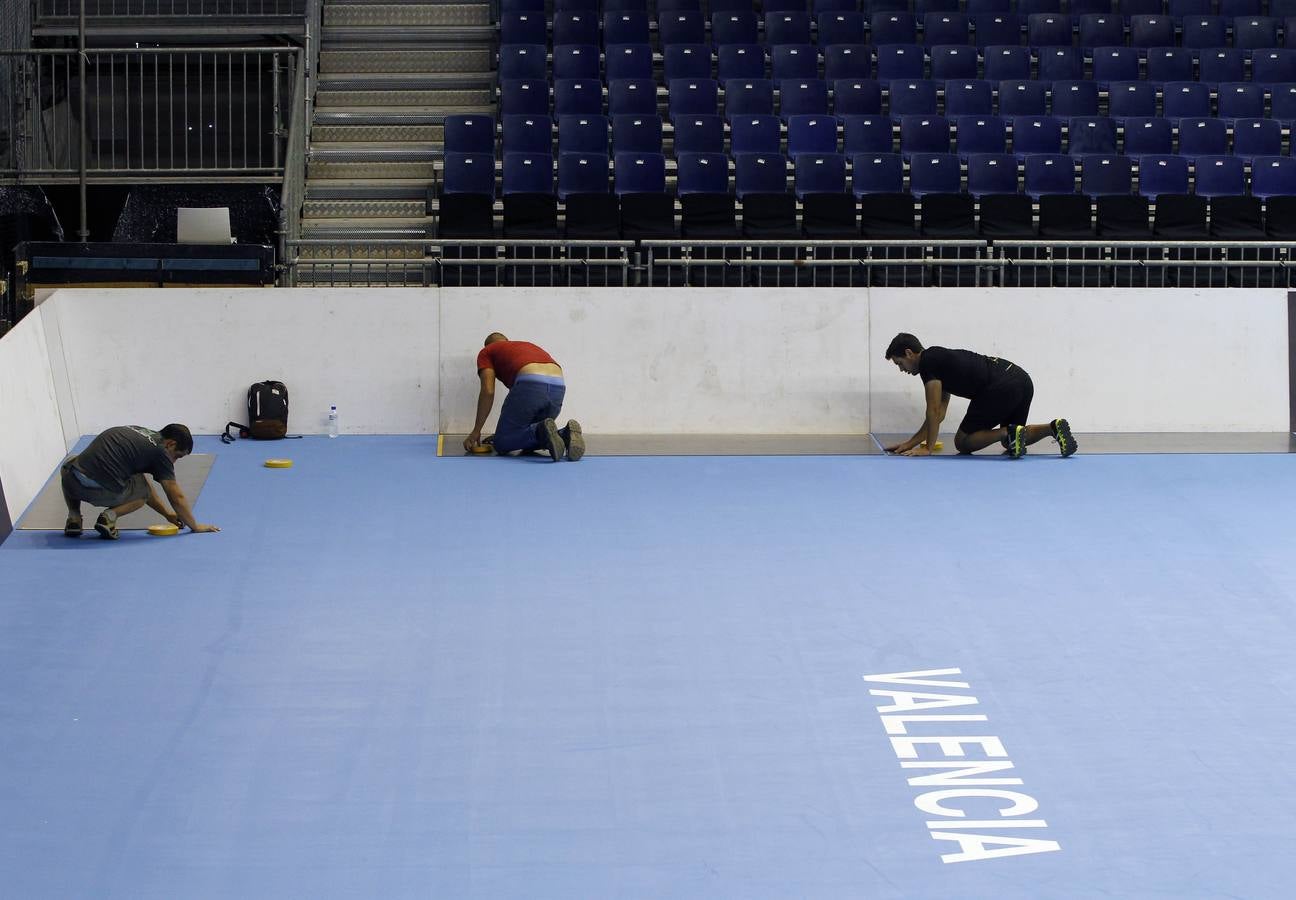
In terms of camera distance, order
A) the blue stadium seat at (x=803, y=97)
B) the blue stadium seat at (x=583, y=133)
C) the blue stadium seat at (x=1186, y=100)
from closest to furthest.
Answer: the blue stadium seat at (x=583, y=133)
the blue stadium seat at (x=803, y=97)
the blue stadium seat at (x=1186, y=100)

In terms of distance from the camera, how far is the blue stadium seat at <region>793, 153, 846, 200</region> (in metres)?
19.3

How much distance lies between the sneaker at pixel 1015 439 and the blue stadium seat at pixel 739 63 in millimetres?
7779

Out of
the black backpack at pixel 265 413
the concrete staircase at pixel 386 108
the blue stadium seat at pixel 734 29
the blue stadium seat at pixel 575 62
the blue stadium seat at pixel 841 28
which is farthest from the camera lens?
the blue stadium seat at pixel 841 28

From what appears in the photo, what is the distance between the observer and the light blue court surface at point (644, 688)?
711 cm

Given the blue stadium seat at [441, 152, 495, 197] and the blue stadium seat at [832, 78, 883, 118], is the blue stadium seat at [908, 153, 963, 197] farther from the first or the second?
the blue stadium seat at [441, 152, 495, 197]

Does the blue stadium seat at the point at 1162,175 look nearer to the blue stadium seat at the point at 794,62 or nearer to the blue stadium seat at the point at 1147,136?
the blue stadium seat at the point at 1147,136

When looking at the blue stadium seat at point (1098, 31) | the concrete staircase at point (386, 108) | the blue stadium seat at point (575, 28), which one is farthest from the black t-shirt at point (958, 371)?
the blue stadium seat at point (1098, 31)

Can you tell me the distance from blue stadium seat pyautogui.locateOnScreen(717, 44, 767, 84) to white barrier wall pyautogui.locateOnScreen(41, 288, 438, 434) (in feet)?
23.1

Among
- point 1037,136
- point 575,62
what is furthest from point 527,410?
point 1037,136

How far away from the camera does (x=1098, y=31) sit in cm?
2270

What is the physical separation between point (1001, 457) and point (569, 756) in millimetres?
7985

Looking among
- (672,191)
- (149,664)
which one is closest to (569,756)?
(149,664)

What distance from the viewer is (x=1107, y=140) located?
20641 millimetres

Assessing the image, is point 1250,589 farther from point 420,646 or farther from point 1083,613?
point 420,646
